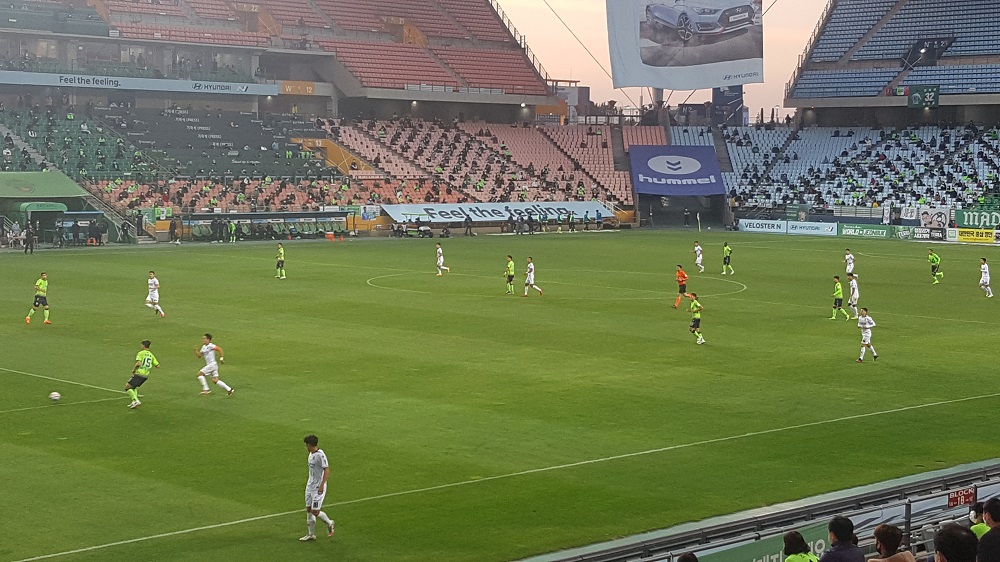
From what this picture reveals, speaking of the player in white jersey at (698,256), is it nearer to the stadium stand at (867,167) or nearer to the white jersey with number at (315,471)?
the stadium stand at (867,167)

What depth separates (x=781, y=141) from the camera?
110 m

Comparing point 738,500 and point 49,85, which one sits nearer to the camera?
point 738,500

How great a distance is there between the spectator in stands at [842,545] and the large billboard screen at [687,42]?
86.4 metres

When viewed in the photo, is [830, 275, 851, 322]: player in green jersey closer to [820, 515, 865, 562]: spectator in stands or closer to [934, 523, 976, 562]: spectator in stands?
[820, 515, 865, 562]: spectator in stands

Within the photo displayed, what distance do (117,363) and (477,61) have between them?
3355 inches

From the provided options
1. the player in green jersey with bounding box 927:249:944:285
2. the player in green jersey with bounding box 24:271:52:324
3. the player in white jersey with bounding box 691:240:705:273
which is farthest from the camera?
the player in white jersey with bounding box 691:240:705:273

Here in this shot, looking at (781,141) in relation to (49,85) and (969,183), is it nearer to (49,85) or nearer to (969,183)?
(969,183)

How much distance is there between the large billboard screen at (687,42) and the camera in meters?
94.1

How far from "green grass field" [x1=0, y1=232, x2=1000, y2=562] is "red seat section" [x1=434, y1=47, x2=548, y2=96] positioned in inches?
2502

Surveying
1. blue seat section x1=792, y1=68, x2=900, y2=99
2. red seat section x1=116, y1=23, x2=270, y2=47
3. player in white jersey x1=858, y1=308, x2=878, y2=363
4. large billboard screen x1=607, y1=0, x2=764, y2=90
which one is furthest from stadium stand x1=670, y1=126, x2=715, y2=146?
player in white jersey x1=858, y1=308, x2=878, y2=363

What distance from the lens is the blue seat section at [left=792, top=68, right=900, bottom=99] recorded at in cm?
10331

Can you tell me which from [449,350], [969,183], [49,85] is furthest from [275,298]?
[969,183]

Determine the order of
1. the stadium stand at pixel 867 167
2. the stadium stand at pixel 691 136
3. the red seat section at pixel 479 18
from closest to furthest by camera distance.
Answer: the stadium stand at pixel 867 167
the stadium stand at pixel 691 136
the red seat section at pixel 479 18

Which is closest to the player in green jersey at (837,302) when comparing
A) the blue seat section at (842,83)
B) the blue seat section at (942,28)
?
the blue seat section at (942,28)
